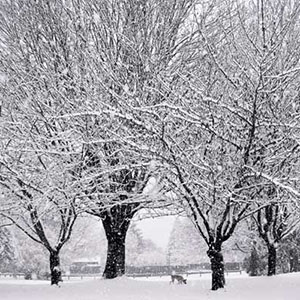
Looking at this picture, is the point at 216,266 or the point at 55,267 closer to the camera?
the point at 216,266

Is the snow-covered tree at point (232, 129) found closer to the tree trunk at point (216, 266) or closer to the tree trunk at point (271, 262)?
the tree trunk at point (216, 266)

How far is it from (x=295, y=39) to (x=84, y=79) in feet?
17.2

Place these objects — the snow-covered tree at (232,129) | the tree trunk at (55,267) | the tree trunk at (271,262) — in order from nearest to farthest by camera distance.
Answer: the snow-covered tree at (232,129)
the tree trunk at (55,267)
the tree trunk at (271,262)

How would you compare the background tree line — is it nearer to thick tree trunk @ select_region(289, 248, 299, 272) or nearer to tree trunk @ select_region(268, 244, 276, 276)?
tree trunk @ select_region(268, 244, 276, 276)

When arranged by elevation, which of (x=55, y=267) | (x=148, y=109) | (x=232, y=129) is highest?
(x=148, y=109)

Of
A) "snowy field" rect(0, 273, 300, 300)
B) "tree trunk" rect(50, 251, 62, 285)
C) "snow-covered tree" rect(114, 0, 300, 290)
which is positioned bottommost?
"snowy field" rect(0, 273, 300, 300)

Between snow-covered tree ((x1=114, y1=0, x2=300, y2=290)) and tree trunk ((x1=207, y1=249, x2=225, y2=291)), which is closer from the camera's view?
snow-covered tree ((x1=114, y1=0, x2=300, y2=290))

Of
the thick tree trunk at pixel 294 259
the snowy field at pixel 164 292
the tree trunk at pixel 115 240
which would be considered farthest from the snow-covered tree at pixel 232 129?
the thick tree trunk at pixel 294 259

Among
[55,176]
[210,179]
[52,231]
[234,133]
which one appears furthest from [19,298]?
[52,231]

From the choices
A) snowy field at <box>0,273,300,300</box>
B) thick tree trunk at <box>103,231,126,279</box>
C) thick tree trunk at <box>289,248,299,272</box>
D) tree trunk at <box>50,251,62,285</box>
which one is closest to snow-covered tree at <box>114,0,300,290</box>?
snowy field at <box>0,273,300,300</box>

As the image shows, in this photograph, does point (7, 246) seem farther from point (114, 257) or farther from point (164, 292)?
point (164, 292)

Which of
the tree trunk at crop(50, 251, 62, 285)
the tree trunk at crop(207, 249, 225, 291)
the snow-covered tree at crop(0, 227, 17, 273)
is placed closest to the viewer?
the tree trunk at crop(207, 249, 225, 291)

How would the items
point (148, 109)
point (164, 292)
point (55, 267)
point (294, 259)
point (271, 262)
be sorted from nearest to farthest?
point (148, 109) < point (164, 292) < point (55, 267) < point (271, 262) < point (294, 259)

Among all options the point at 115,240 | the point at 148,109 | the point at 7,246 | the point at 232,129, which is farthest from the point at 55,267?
the point at 7,246
